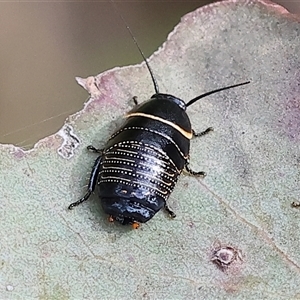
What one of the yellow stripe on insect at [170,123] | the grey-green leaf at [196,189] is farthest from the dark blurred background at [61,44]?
the yellow stripe on insect at [170,123]

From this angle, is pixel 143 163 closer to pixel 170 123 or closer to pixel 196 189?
pixel 170 123

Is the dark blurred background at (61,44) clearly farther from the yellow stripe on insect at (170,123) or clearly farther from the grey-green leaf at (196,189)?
the yellow stripe on insect at (170,123)

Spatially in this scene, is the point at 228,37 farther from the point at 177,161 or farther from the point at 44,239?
the point at 44,239

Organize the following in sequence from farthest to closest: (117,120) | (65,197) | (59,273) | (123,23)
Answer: (123,23) → (117,120) → (65,197) → (59,273)

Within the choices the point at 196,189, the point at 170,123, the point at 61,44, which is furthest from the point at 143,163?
the point at 61,44

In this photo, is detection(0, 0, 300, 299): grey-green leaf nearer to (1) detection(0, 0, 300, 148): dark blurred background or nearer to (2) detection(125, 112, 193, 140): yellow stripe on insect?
(2) detection(125, 112, 193, 140): yellow stripe on insect

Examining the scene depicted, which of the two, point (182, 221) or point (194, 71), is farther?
point (194, 71)

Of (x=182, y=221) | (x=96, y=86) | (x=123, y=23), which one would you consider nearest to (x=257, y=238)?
(x=182, y=221)
